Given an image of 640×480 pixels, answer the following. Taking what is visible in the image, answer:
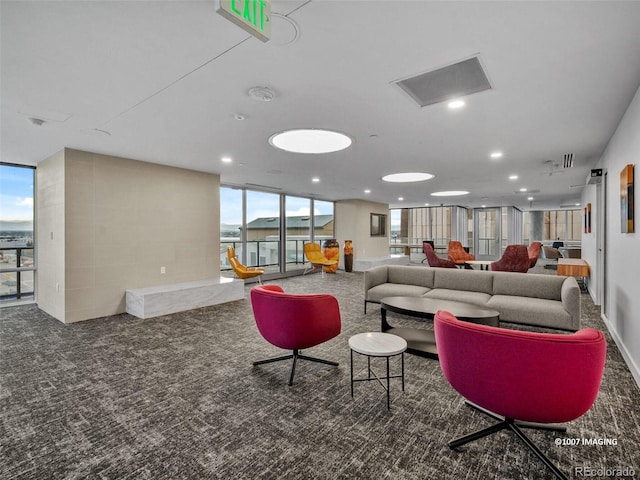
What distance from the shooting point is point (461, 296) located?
4.34 metres

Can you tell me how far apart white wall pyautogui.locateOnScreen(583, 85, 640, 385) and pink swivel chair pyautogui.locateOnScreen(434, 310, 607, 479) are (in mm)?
1767

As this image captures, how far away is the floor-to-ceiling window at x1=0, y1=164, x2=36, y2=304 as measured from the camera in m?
5.20

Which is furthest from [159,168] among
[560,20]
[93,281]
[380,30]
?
[560,20]

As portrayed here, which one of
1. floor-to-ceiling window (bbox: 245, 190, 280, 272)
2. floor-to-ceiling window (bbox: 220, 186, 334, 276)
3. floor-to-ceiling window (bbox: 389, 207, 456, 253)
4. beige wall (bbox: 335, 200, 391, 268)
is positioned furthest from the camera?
floor-to-ceiling window (bbox: 389, 207, 456, 253)

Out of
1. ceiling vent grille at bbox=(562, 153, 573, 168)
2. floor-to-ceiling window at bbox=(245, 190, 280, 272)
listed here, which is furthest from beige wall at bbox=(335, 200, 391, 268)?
ceiling vent grille at bbox=(562, 153, 573, 168)

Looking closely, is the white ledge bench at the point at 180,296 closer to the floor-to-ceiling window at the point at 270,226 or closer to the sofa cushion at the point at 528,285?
the floor-to-ceiling window at the point at 270,226

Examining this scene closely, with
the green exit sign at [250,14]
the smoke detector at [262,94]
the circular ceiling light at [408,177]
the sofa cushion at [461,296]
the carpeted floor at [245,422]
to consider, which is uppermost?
the circular ceiling light at [408,177]

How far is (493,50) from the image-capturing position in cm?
203

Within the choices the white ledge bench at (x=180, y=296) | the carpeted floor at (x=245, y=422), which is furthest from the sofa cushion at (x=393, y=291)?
the white ledge bench at (x=180, y=296)

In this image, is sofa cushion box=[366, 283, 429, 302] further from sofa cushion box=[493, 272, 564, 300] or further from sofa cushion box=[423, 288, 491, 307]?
sofa cushion box=[493, 272, 564, 300]

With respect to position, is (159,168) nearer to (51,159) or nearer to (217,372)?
(51,159)

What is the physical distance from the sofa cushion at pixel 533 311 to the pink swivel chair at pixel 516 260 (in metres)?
2.46

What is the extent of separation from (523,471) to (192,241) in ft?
18.3

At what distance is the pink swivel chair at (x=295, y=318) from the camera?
2588mm
